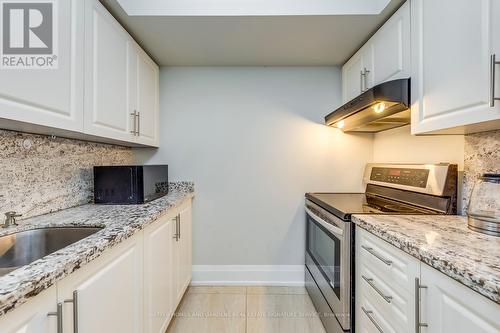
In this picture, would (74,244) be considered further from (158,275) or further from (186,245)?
(186,245)

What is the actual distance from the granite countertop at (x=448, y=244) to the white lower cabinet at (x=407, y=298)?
0.04m

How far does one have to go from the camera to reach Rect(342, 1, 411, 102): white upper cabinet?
150cm

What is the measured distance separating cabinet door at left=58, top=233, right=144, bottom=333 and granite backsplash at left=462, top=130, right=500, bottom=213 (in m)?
1.72

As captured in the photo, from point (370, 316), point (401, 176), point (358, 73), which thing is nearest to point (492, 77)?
point (401, 176)

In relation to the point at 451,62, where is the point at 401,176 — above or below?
below

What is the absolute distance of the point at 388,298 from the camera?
3.61 feet

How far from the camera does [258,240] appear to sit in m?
2.49

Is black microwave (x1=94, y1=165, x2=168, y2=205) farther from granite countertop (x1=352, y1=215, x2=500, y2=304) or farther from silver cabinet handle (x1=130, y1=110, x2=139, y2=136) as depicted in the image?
granite countertop (x1=352, y1=215, x2=500, y2=304)

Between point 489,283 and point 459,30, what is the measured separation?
1.00 metres

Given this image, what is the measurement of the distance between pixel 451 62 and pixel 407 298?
3.26ft

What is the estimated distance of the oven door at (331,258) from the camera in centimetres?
146

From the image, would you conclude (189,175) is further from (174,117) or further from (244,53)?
A: (244,53)

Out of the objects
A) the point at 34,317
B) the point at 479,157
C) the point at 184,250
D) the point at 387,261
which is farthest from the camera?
the point at 184,250

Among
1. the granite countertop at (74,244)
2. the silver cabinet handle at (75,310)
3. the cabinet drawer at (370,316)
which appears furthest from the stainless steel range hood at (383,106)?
the silver cabinet handle at (75,310)
